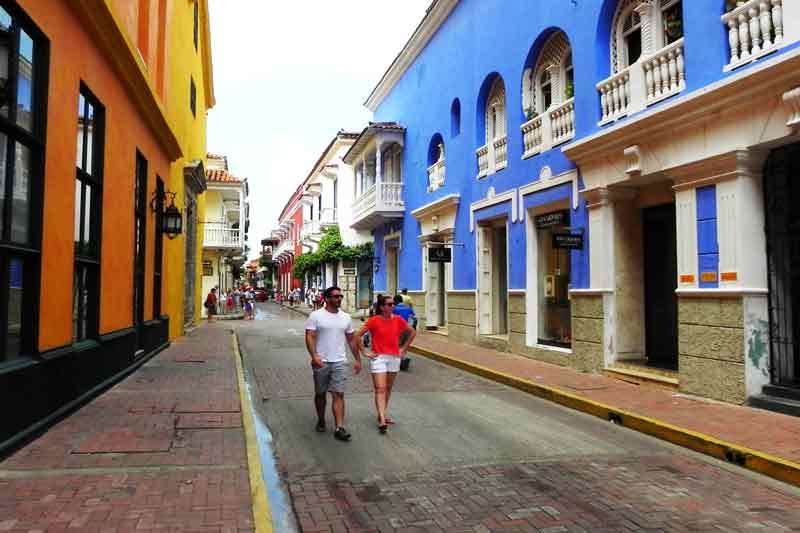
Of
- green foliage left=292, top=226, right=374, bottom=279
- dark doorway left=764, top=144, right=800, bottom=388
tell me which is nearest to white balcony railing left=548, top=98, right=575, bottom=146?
dark doorway left=764, top=144, right=800, bottom=388

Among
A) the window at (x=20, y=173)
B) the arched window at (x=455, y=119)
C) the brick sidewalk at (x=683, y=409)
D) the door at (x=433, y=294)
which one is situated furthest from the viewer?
the door at (x=433, y=294)

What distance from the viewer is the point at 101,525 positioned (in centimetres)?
402

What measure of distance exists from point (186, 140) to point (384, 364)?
13616mm

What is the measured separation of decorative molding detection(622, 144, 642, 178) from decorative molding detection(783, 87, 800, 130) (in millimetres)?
2550

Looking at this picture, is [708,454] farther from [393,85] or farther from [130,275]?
[393,85]

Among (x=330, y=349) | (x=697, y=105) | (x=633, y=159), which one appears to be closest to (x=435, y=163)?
(x=633, y=159)

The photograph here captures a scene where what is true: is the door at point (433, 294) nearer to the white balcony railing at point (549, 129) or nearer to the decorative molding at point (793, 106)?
the white balcony railing at point (549, 129)

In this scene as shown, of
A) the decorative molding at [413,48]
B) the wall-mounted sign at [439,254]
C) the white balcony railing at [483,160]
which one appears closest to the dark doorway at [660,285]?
the white balcony railing at [483,160]

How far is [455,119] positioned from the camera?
18812mm

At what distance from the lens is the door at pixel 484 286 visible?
16.2 metres

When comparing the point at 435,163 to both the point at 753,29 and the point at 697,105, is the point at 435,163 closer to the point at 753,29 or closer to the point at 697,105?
the point at 697,105

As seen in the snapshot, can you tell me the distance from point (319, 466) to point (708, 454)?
13.1ft

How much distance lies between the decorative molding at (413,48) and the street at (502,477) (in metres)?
13.7

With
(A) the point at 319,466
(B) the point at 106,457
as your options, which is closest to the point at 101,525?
(B) the point at 106,457
